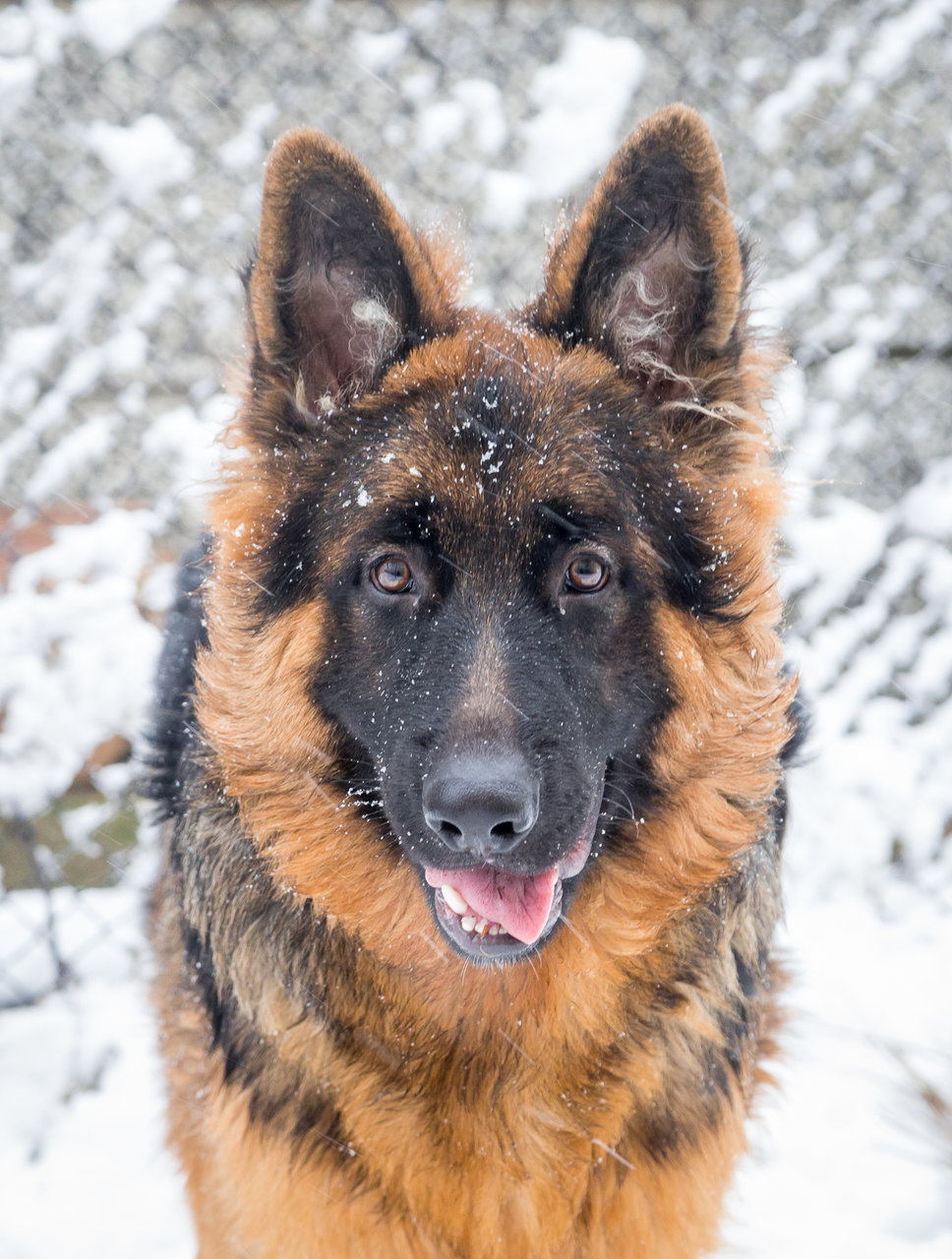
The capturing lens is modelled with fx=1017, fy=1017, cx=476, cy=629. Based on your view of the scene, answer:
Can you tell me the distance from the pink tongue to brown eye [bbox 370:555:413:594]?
639mm

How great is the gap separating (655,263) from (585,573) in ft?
2.41

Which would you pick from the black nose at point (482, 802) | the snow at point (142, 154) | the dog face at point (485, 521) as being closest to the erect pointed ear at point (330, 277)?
the dog face at point (485, 521)

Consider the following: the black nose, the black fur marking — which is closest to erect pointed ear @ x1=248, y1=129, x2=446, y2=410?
the black fur marking

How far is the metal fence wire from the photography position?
13.8ft

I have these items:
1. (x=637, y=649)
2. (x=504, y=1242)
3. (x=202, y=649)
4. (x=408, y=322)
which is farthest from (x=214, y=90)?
(x=504, y=1242)

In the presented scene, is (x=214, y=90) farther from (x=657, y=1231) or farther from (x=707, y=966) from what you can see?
(x=657, y=1231)

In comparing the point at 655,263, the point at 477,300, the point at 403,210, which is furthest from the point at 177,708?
the point at 403,210

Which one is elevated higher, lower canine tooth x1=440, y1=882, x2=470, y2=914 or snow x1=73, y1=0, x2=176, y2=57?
snow x1=73, y1=0, x2=176, y2=57

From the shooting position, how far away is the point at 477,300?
11.2 ft

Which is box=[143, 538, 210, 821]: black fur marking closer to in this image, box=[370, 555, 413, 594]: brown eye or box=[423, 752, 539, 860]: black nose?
box=[370, 555, 413, 594]: brown eye

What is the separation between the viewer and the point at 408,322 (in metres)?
2.50

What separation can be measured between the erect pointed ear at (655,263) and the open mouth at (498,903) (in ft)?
3.75

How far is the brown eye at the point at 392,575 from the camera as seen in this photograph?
7.59ft

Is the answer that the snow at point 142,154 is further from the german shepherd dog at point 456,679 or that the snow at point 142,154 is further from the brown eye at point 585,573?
the brown eye at point 585,573
